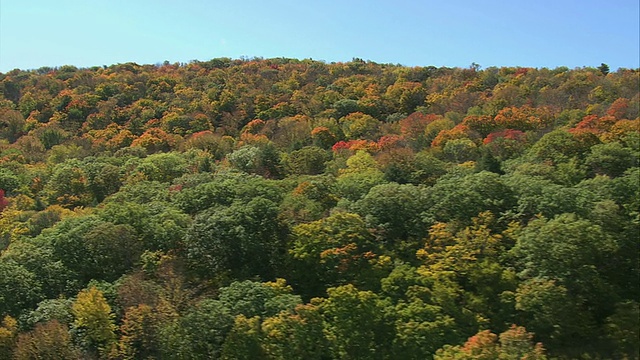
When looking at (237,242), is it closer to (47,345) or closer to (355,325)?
(355,325)

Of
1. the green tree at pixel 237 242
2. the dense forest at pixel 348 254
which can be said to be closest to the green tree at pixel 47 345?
the dense forest at pixel 348 254

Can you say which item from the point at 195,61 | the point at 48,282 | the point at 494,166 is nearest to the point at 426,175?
the point at 494,166

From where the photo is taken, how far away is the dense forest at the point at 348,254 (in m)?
25.1

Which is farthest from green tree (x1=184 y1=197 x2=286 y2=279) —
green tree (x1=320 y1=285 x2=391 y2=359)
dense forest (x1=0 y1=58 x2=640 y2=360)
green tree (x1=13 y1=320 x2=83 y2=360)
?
green tree (x1=13 y1=320 x2=83 y2=360)

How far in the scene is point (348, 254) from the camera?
30.5 metres

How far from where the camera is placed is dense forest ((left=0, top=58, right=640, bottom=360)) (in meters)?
25.1

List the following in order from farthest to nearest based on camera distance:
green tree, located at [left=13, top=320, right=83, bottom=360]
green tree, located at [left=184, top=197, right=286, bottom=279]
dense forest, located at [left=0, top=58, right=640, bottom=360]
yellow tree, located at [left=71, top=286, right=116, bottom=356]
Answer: green tree, located at [left=184, top=197, right=286, bottom=279] → yellow tree, located at [left=71, top=286, right=116, bottom=356] → dense forest, located at [left=0, top=58, right=640, bottom=360] → green tree, located at [left=13, top=320, right=83, bottom=360]

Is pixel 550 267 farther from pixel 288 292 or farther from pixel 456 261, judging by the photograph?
pixel 288 292

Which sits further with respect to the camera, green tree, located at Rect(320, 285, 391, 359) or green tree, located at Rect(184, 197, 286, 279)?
green tree, located at Rect(184, 197, 286, 279)

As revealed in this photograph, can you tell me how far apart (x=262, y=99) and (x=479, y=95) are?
34854 mm

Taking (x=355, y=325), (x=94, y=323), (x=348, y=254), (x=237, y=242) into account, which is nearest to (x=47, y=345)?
(x=94, y=323)

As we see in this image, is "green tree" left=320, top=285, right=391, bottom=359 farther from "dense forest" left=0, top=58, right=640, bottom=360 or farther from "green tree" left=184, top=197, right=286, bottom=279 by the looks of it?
"green tree" left=184, top=197, right=286, bottom=279

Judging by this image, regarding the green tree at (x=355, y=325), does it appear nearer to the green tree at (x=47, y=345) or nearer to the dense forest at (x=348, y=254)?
the dense forest at (x=348, y=254)

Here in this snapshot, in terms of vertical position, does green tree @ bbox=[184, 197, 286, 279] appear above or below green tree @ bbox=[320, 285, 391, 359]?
above
